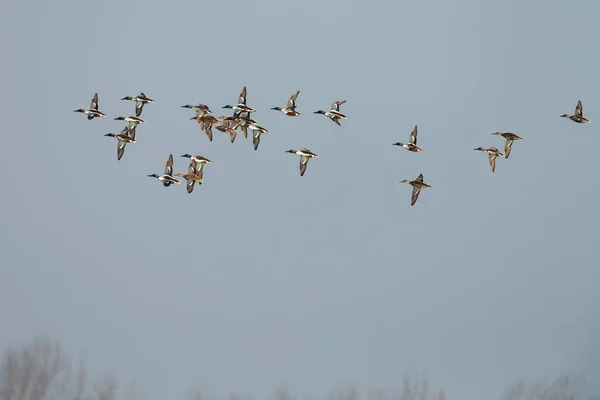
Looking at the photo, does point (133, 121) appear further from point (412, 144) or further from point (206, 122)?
point (412, 144)

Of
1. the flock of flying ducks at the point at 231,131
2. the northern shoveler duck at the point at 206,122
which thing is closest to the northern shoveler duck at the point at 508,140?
the flock of flying ducks at the point at 231,131

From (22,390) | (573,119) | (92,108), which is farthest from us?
(22,390)

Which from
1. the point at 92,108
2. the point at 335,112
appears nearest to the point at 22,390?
the point at 92,108

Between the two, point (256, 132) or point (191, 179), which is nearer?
point (191, 179)

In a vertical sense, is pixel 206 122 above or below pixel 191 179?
above

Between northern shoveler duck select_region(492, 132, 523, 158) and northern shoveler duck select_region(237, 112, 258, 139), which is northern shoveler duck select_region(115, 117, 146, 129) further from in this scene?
northern shoveler duck select_region(492, 132, 523, 158)

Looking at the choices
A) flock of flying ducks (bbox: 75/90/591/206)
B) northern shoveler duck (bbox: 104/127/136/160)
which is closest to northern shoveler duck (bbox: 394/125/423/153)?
flock of flying ducks (bbox: 75/90/591/206)

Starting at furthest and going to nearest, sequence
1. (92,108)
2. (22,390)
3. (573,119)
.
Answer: (22,390) → (92,108) → (573,119)

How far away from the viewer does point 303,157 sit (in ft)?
415

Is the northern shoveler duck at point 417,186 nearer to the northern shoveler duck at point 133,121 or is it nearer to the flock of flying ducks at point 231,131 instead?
the flock of flying ducks at point 231,131

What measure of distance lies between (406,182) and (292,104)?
8.49 meters

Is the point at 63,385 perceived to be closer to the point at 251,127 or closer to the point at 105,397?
the point at 105,397

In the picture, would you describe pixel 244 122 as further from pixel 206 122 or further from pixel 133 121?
pixel 133 121

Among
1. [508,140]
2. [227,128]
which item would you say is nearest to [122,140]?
[227,128]
